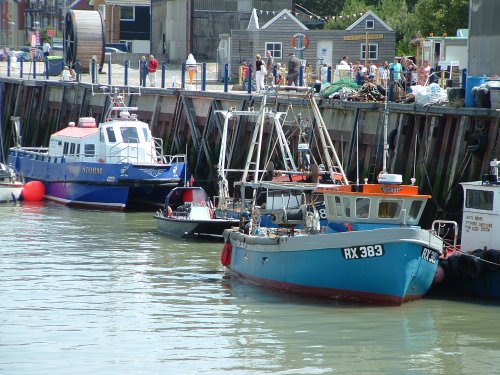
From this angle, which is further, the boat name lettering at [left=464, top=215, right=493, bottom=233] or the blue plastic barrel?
the blue plastic barrel

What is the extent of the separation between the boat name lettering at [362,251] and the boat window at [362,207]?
124 centimetres

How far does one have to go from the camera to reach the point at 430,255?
65.9ft

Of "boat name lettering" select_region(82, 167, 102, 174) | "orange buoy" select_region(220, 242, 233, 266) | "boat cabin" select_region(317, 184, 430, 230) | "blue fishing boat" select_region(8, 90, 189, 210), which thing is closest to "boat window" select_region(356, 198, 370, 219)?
"boat cabin" select_region(317, 184, 430, 230)

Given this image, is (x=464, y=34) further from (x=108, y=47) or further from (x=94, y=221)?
(x=108, y=47)

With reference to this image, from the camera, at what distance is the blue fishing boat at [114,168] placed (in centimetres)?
3369

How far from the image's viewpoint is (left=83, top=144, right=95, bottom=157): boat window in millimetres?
35219

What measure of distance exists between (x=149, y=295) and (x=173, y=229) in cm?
756

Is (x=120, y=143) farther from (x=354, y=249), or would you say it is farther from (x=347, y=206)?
(x=354, y=249)

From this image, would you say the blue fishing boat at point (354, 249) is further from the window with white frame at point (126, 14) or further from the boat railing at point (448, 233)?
the window with white frame at point (126, 14)

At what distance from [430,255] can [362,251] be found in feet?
3.62

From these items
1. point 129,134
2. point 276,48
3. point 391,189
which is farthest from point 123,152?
point 276,48

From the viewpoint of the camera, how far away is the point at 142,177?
3359cm

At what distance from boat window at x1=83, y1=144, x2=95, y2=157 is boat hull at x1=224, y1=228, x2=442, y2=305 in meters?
14.4

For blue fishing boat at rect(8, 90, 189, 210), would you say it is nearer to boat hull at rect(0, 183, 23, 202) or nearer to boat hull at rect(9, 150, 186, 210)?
boat hull at rect(9, 150, 186, 210)
